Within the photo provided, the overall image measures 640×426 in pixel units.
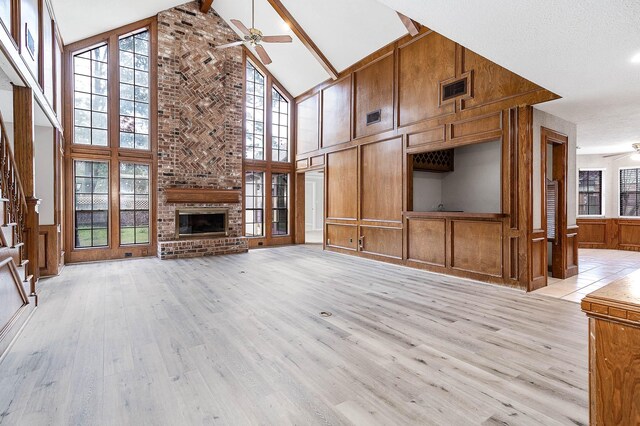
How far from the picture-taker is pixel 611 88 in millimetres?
3621

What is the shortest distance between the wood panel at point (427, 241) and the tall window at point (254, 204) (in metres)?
4.30

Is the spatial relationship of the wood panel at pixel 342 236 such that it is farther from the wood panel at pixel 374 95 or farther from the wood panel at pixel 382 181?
the wood panel at pixel 374 95

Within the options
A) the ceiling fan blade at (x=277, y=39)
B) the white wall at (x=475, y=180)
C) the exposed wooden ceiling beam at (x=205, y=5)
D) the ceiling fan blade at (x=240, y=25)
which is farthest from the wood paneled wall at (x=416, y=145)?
the exposed wooden ceiling beam at (x=205, y=5)

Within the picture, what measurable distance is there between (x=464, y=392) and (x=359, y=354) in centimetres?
75

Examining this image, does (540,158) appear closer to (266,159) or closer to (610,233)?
(266,159)

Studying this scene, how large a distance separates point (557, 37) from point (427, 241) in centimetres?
341

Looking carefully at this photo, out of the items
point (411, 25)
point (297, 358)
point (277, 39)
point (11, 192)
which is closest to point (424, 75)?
point (411, 25)

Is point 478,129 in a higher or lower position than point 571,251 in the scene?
higher

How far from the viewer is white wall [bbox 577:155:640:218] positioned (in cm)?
858

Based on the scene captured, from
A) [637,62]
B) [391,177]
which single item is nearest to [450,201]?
[391,177]

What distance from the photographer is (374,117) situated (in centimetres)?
647

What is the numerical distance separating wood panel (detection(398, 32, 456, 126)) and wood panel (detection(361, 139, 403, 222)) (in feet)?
2.03

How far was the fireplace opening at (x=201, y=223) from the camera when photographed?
7.17m

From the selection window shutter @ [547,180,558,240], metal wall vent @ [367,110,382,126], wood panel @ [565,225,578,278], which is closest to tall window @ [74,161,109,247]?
metal wall vent @ [367,110,382,126]
